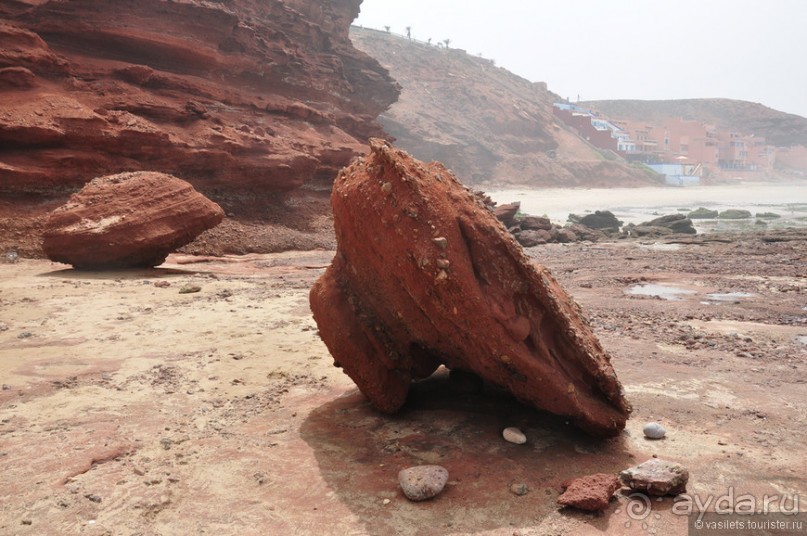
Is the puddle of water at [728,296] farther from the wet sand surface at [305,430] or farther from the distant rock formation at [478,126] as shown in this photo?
the distant rock formation at [478,126]

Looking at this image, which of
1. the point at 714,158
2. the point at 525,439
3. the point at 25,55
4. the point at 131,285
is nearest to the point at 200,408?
the point at 525,439

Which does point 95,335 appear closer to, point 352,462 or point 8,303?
point 8,303

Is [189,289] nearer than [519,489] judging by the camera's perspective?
No

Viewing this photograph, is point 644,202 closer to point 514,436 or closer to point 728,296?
point 728,296

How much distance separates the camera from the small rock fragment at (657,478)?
109 inches

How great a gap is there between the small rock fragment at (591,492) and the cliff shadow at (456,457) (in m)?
0.04

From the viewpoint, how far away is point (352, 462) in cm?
323

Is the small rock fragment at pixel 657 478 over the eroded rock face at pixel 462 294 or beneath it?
beneath

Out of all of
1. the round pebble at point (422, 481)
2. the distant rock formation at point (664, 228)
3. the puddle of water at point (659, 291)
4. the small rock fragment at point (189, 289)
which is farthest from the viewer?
the distant rock formation at point (664, 228)

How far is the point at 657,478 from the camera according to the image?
110 inches

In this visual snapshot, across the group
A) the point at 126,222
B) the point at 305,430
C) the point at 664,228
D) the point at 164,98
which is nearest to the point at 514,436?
the point at 305,430

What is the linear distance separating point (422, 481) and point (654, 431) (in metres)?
1.36

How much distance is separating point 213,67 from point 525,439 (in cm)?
1606

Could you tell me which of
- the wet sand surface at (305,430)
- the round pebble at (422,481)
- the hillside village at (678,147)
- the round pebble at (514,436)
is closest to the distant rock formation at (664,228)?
the wet sand surface at (305,430)
